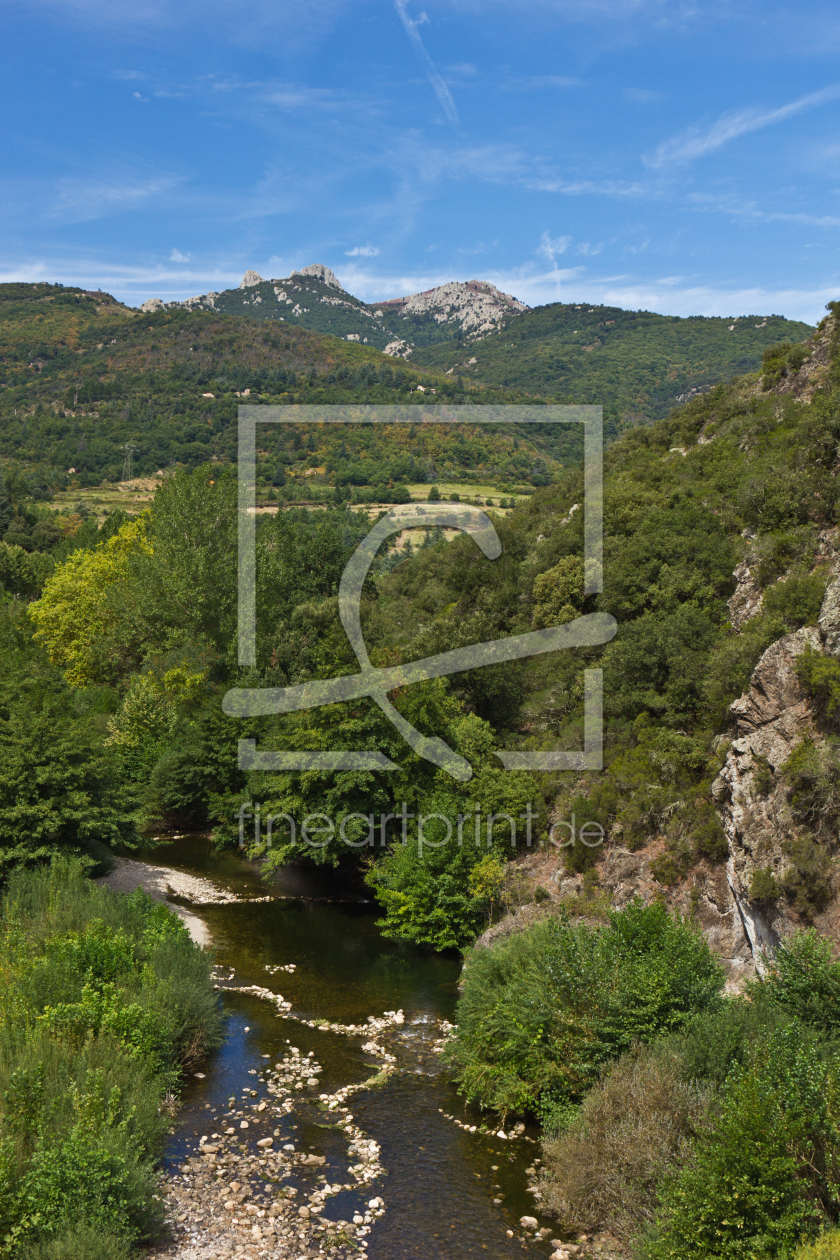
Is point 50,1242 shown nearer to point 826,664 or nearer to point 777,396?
point 826,664

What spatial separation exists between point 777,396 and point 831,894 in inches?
1255

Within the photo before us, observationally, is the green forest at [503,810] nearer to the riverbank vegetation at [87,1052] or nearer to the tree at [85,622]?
the riverbank vegetation at [87,1052]

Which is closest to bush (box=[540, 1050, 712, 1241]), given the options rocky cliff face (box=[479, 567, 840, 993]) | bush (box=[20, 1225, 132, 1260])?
rocky cliff face (box=[479, 567, 840, 993])

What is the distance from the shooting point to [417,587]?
2152 inches

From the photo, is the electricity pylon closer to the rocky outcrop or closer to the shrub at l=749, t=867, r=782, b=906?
the rocky outcrop

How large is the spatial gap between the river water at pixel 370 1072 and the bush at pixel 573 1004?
1044 mm

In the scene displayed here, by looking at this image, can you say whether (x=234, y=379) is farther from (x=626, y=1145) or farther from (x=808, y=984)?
(x=626, y=1145)

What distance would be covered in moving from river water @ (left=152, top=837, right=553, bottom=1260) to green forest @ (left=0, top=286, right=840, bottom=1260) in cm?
94

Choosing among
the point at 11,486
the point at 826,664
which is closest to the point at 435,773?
the point at 826,664

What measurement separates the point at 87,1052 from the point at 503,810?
1590cm

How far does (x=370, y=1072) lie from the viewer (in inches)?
725

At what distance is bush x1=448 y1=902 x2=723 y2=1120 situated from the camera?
1510 cm

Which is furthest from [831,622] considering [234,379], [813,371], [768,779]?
[234,379]

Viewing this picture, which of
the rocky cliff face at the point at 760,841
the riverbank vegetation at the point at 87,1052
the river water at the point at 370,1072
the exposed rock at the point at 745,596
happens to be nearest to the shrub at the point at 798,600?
the rocky cliff face at the point at 760,841
